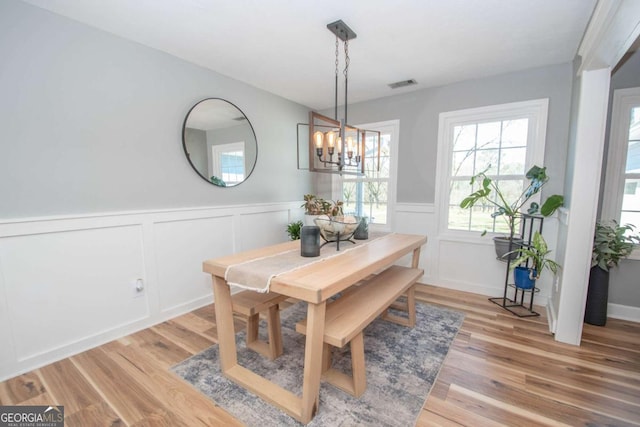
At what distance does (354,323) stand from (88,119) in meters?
2.40

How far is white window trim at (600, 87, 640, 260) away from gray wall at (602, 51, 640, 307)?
42 mm

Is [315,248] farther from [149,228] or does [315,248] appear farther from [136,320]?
[136,320]

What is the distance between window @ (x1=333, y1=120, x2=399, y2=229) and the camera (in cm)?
369

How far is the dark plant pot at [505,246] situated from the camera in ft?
8.98

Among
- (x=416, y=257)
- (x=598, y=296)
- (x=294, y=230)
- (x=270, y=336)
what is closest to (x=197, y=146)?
(x=294, y=230)

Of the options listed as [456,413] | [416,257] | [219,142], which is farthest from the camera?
[219,142]

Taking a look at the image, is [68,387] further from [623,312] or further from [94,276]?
[623,312]

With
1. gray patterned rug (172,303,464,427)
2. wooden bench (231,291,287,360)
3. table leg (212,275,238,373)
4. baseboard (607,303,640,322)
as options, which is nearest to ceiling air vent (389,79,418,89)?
gray patterned rug (172,303,464,427)

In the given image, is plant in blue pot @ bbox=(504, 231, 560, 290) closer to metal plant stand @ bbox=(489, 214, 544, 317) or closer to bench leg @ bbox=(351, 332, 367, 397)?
metal plant stand @ bbox=(489, 214, 544, 317)

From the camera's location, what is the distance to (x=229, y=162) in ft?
9.90

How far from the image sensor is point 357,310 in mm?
1741

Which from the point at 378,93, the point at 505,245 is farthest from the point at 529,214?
the point at 378,93

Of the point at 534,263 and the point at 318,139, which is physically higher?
the point at 318,139

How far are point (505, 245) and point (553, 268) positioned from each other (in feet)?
1.36
